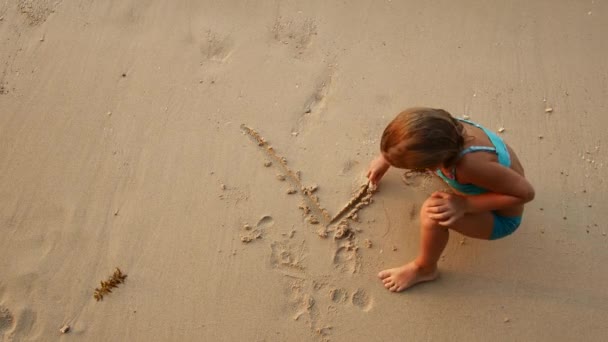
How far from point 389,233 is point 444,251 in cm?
24

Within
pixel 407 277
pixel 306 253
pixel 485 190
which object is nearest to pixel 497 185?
pixel 485 190

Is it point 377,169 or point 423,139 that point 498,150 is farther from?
point 377,169

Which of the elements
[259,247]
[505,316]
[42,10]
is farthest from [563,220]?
[42,10]

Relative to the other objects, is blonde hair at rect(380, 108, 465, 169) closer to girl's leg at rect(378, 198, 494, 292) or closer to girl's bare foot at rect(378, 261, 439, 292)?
girl's leg at rect(378, 198, 494, 292)

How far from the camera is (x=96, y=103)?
264 cm

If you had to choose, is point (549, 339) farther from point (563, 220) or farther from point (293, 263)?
A: point (293, 263)

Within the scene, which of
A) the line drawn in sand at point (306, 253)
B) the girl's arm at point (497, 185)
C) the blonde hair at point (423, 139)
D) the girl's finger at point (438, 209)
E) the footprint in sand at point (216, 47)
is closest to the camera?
the blonde hair at point (423, 139)

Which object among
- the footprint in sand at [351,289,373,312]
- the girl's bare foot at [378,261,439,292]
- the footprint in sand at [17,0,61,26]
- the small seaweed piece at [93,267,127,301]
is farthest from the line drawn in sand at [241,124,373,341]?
the footprint in sand at [17,0,61,26]

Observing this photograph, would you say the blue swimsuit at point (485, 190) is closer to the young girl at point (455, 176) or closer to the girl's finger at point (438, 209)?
the young girl at point (455, 176)

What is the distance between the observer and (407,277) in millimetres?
2094

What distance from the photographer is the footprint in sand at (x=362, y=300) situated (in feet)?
6.84

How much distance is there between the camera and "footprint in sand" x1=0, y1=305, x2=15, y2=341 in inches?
83.1

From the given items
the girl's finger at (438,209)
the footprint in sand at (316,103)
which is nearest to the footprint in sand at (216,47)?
the footprint in sand at (316,103)

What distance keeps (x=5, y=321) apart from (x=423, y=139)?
5.86 ft
